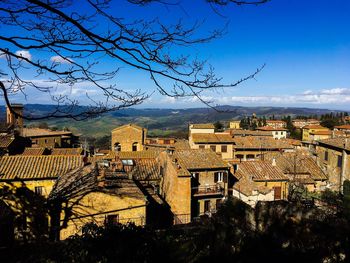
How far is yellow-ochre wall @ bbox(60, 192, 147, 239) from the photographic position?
46.6 feet

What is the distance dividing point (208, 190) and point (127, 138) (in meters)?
24.9

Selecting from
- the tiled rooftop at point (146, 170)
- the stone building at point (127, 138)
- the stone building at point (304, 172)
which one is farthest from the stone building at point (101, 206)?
the stone building at point (127, 138)

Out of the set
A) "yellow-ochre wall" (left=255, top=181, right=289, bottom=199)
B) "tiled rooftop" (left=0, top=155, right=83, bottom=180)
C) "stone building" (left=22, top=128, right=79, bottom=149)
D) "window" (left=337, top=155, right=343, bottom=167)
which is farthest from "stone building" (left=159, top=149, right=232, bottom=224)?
"stone building" (left=22, top=128, right=79, bottom=149)

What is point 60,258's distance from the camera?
6.89 metres

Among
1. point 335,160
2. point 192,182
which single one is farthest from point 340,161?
point 192,182

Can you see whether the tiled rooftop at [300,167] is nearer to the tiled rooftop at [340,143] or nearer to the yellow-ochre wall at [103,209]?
the tiled rooftop at [340,143]

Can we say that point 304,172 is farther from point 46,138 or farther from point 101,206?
point 46,138

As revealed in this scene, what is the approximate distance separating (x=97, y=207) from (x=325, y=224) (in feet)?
33.4

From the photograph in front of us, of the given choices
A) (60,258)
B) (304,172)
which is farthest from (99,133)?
(60,258)

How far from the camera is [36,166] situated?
20047mm

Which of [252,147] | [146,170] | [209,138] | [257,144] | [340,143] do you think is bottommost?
[252,147]

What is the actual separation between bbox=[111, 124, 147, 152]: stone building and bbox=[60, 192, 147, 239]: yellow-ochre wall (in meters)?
31.7

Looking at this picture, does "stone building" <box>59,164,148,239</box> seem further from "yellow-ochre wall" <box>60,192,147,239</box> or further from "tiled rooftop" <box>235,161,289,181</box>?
"tiled rooftop" <box>235,161,289,181</box>

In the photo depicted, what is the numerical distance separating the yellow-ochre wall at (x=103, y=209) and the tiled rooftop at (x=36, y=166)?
596 cm
